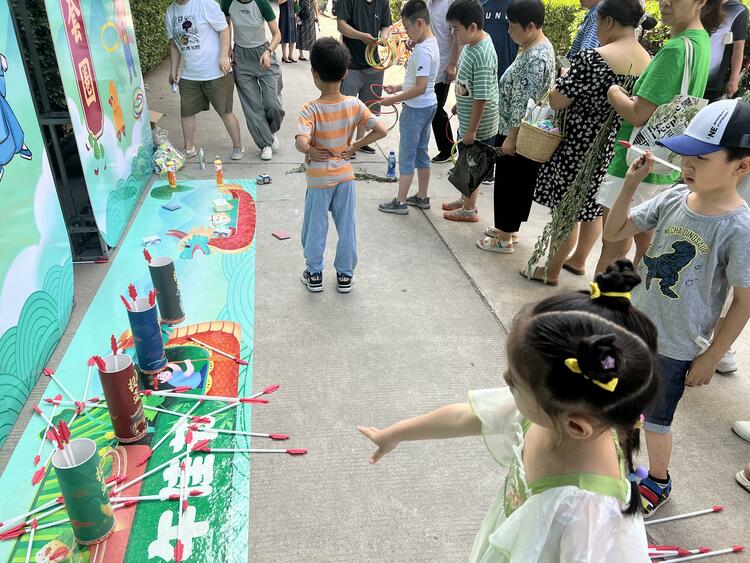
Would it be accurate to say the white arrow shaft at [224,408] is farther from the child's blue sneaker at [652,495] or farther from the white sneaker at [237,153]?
the white sneaker at [237,153]

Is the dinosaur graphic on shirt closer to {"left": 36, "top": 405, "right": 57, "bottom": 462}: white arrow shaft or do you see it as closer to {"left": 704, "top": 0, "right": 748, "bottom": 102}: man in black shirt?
{"left": 36, "top": 405, "right": 57, "bottom": 462}: white arrow shaft

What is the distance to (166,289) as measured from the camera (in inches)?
131

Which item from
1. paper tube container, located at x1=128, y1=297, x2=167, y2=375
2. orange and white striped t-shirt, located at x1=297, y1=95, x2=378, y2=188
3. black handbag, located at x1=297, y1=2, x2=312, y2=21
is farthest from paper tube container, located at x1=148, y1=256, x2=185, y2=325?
black handbag, located at x1=297, y1=2, x2=312, y2=21

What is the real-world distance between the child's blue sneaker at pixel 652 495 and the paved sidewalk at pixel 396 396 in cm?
6

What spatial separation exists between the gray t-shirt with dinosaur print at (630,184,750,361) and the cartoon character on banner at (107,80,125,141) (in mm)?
4006

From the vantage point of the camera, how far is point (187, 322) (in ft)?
11.3

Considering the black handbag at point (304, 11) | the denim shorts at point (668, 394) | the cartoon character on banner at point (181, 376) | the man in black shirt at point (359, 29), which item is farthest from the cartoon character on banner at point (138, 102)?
the black handbag at point (304, 11)

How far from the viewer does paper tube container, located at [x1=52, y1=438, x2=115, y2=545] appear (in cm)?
195

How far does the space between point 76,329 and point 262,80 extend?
3725 millimetres

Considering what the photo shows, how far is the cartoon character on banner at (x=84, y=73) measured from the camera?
3.57m

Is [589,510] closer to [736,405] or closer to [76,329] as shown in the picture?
[736,405]

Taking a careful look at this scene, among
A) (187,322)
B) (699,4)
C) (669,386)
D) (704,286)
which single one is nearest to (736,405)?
(669,386)

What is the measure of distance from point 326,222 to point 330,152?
0.47 metres

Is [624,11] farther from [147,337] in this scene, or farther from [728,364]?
[147,337]
